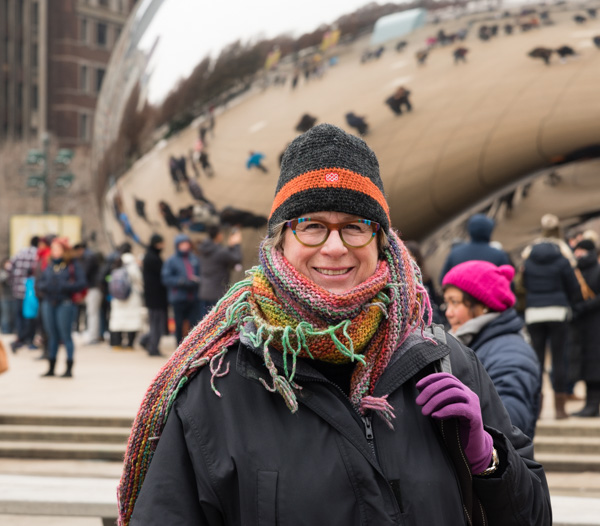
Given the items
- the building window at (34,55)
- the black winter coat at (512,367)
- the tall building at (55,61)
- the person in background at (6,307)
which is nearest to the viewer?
the black winter coat at (512,367)

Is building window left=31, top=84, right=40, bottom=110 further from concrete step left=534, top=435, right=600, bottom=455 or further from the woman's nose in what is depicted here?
the woman's nose

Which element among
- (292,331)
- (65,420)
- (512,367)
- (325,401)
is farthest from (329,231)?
(65,420)

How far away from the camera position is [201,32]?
9.81 m

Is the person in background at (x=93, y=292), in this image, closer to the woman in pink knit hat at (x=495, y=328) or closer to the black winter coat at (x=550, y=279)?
the black winter coat at (x=550, y=279)

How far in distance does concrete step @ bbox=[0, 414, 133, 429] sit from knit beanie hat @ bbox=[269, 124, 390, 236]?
6.07m

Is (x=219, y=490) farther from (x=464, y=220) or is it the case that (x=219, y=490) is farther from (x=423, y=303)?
(x=464, y=220)

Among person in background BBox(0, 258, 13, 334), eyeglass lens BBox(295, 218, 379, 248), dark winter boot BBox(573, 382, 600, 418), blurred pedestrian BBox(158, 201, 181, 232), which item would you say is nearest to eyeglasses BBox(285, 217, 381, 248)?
eyeglass lens BBox(295, 218, 379, 248)

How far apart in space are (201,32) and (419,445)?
27.3 ft

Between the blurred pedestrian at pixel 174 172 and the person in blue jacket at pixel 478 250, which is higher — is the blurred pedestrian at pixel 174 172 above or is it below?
above

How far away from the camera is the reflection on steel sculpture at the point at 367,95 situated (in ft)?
30.8

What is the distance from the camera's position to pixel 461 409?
77.2 inches

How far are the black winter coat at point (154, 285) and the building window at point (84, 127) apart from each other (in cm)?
5569

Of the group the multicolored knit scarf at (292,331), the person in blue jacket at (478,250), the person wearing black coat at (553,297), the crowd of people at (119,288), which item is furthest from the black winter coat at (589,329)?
the multicolored knit scarf at (292,331)

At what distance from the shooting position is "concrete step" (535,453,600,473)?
703 cm
